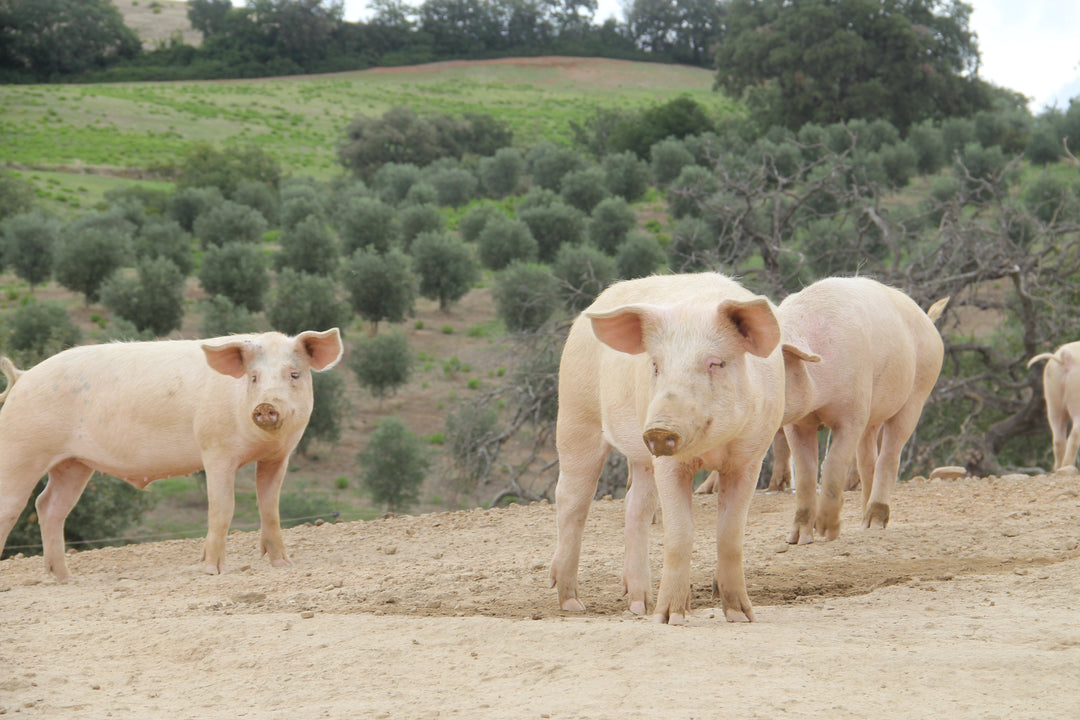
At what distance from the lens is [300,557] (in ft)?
30.0

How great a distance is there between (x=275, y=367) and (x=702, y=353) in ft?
13.9

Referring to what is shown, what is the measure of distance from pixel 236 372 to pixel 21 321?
80.4 ft

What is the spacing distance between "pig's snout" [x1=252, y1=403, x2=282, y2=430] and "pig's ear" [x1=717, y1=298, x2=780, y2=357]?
400cm

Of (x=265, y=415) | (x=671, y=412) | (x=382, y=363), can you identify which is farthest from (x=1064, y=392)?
(x=382, y=363)

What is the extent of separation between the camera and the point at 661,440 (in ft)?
14.5

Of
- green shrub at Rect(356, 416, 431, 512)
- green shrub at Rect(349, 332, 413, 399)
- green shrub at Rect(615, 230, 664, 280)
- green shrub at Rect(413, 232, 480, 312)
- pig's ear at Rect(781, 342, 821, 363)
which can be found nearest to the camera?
pig's ear at Rect(781, 342, 821, 363)

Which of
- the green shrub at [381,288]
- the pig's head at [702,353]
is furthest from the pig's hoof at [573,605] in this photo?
the green shrub at [381,288]

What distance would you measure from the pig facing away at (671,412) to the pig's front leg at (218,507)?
126 inches

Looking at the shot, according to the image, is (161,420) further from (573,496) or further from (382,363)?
(382,363)

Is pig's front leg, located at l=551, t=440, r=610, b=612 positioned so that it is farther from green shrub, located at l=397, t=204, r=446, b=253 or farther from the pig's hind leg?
green shrub, located at l=397, t=204, r=446, b=253

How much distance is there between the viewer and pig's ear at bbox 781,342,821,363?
18.9 feet

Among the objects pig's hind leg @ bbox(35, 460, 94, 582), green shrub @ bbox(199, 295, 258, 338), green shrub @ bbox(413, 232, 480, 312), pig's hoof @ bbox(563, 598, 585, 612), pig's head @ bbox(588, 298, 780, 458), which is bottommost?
green shrub @ bbox(199, 295, 258, 338)

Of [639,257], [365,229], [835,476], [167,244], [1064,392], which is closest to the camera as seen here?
[835,476]

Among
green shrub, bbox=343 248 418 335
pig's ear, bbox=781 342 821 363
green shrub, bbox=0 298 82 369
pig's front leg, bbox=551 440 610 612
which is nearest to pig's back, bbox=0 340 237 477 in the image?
pig's front leg, bbox=551 440 610 612
